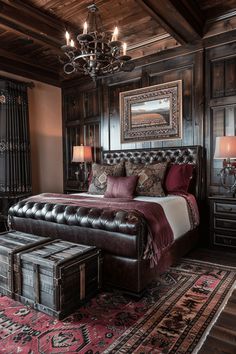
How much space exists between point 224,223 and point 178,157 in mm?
1203

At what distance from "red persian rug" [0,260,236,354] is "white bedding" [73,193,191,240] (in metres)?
0.59

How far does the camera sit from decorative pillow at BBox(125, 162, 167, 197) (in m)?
3.43

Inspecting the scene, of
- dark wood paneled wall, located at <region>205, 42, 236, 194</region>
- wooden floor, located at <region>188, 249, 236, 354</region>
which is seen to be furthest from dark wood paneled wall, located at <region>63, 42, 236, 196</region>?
wooden floor, located at <region>188, 249, 236, 354</region>

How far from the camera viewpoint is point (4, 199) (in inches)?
179

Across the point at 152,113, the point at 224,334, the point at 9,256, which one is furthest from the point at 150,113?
the point at 224,334

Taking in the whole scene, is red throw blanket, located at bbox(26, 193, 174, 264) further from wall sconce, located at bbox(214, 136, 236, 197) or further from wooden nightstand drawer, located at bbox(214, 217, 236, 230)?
wall sconce, located at bbox(214, 136, 236, 197)

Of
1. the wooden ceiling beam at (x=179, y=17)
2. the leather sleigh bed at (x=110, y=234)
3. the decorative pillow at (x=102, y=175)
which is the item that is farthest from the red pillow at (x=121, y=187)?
the wooden ceiling beam at (x=179, y=17)

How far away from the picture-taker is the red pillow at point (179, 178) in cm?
360

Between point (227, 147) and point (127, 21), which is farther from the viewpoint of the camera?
point (127, 21)

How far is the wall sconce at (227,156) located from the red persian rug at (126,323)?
4.80 ft

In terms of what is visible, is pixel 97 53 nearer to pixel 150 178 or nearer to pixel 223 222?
pixel 150 178

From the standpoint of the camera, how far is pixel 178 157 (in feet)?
13.2

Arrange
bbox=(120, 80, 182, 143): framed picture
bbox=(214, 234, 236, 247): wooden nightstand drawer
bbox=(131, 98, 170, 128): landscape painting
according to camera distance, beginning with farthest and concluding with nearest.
A: bbox=(131, 98, 170, 128): landscape painting < bbox=(120, 80, 182, 143): framed picture < bbox=(214, 234, 236, 247): wooden nightstand drawer

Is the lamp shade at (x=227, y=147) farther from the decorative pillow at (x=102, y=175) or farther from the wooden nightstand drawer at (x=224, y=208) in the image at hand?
the decorative pillow at (x=102, y=175)
